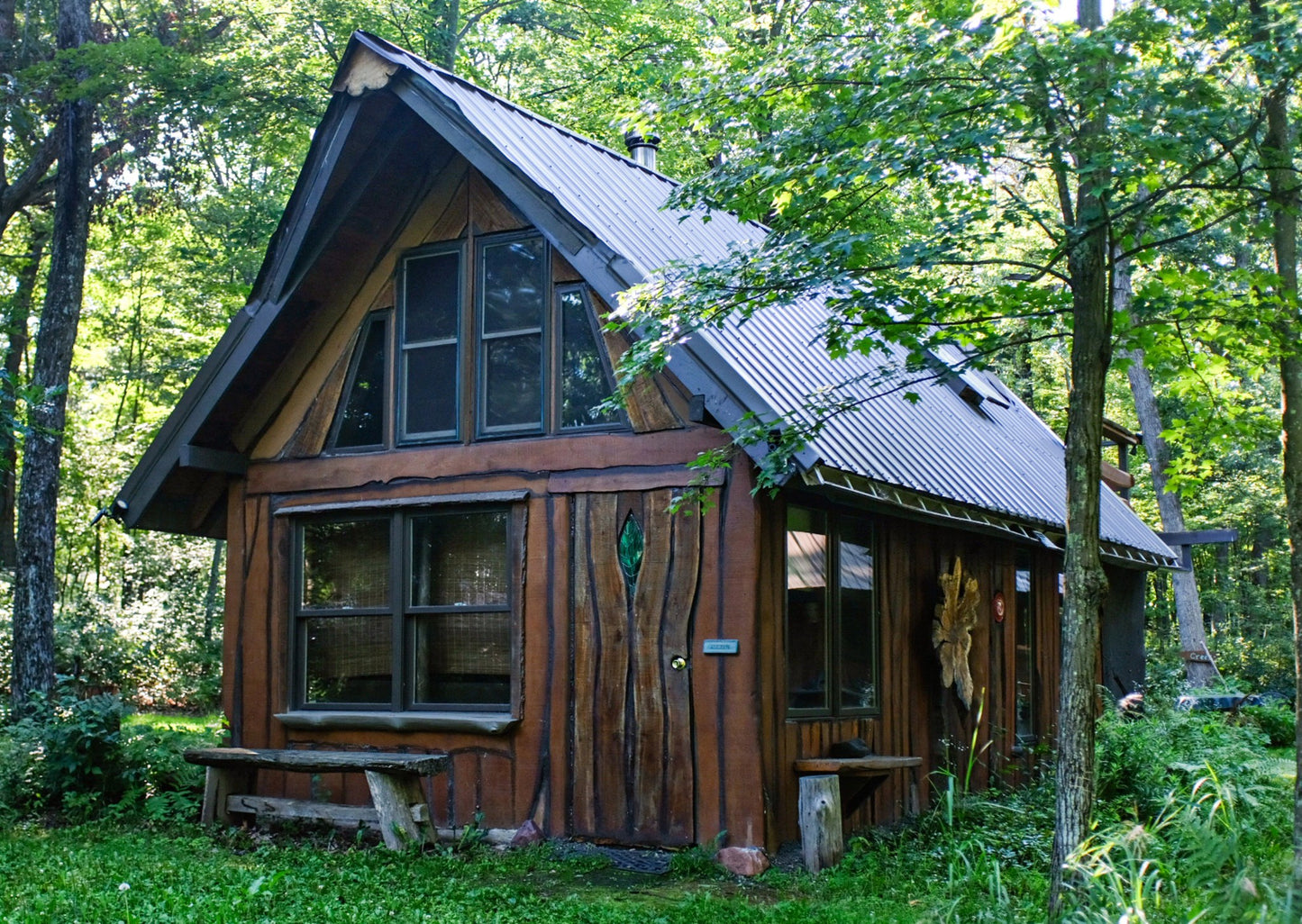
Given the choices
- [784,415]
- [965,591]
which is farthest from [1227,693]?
[784,415]

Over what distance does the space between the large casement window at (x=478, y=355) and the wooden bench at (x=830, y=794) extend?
2.99m

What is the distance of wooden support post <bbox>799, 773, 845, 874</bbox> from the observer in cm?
866

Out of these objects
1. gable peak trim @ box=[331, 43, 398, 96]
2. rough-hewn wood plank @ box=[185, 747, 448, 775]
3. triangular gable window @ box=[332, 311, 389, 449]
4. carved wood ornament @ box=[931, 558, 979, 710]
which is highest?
gable peak trim @ box=[331, 43, 398, 96]

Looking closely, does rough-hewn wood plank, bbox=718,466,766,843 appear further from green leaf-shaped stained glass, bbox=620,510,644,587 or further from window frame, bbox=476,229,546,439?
window frame, bbox=476,229,546,439

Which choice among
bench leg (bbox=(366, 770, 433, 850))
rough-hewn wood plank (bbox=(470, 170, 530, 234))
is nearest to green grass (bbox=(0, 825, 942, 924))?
bench leg (bbox=(366, 770, 433, 850))

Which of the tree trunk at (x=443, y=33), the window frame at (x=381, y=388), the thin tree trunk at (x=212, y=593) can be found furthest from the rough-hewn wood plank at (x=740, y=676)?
the thin tree trunk at (x=212, y=593)

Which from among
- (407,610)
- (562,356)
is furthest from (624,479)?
(407,610)

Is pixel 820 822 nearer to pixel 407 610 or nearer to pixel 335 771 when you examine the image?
pixel 335 771

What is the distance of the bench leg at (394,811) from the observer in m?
9.23

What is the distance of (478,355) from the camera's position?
10.8 metres

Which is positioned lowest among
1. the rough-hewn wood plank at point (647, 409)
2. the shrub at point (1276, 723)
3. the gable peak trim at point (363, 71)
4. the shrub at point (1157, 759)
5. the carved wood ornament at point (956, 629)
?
the shrub at point (1276, 723)

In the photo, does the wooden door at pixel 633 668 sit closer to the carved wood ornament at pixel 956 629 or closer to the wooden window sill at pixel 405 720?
the wooden window sill at pixel 405 720

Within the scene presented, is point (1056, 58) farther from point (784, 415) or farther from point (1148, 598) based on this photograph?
point (1148, 598)

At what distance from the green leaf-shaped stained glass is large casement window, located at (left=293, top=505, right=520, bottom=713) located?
0.93 metres
